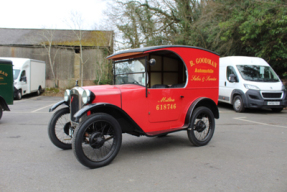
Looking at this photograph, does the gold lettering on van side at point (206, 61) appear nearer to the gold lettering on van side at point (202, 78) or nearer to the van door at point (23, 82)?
the gold lettering on van side at point (202, 78)

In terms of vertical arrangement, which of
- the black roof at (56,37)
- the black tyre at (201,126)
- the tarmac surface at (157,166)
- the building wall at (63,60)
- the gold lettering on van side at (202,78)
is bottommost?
the tarmac surface at (157,166)

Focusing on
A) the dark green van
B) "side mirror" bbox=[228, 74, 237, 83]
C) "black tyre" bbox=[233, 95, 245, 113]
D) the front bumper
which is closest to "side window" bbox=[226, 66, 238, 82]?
"side mirror" bbox=[228, 74, 237, 83]

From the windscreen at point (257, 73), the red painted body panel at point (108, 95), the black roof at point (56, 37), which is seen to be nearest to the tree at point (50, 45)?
the black roof at point (56, 37)

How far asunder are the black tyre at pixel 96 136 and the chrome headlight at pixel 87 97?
0.25 metres

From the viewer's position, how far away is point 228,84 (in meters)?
11.2

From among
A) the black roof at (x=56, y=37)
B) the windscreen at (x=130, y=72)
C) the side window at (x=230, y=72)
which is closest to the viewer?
the windscreen at (x=130, y=72)

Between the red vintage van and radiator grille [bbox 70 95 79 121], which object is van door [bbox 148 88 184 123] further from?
radiator grille [bbox 70 95 79 121]

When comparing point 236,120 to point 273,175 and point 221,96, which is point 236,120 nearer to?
point 221,96

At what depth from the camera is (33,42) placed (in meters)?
21.3

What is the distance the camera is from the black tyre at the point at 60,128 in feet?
15.0

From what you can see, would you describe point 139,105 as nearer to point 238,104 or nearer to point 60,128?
point 60,128

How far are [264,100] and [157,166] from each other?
24.1 feet

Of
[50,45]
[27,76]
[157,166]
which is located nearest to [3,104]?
[157,166]

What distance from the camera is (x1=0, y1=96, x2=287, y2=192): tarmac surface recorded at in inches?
126
